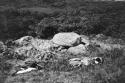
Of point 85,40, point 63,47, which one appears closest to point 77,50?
point 63,47

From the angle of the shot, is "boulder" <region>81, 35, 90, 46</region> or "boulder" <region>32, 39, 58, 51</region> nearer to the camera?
"boulder" <region>32, 39, 58, 51</region>

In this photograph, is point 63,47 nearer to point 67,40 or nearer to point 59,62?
point 67,40

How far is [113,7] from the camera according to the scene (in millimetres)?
15039

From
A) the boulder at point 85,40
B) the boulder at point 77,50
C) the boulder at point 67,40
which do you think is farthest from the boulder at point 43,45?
the boulder at point 85,40

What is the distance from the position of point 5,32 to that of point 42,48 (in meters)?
3.24

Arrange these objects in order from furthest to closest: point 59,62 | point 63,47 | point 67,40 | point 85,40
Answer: point 85,40 → point 67,40 → point 63,47 → point 59,62

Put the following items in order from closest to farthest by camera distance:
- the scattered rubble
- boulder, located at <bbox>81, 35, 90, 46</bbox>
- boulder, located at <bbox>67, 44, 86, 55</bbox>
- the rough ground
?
the rough ground
the scattered rubble
boulder, located at <bbox>67, 44, 86, 55</bbox>
boulder, located at <bbox>81, 35, 90, 46</bbox>

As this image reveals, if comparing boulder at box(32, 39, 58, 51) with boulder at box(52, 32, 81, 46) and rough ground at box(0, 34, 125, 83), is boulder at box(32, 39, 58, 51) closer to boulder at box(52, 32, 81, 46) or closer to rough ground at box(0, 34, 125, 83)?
rough ground at box(0, 34, 125, 83)

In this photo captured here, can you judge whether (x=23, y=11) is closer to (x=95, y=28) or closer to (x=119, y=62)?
(x=95, y=28)

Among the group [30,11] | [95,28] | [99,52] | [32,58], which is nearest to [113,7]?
[95,28]

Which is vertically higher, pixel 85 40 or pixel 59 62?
pixel 59 62

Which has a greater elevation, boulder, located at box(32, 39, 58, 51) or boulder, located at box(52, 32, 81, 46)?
boulder, located at box(52, 32, 81, 46)

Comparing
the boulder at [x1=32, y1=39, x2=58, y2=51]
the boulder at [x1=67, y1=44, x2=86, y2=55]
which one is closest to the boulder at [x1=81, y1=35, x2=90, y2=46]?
the boulder at [x1=67, y1=44, x2=86, y2=55]

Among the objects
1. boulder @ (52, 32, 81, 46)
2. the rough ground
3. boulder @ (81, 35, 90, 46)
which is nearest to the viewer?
the rough ground
